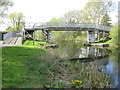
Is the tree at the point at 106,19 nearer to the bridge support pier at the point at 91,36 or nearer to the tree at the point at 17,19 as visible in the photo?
the bridge support pier at the point at 91,36

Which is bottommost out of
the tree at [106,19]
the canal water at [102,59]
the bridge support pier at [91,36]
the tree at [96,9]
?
the canal water at [102,59]

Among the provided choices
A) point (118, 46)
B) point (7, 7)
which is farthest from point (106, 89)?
point (7, 7)

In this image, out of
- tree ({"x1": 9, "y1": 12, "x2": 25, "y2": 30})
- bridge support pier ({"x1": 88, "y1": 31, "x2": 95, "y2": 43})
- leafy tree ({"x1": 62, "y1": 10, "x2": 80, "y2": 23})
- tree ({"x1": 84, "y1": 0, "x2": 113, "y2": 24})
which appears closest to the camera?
bridge support pier ({"x1": 88, "y1": 31, "x2": 95, "y2": 43})

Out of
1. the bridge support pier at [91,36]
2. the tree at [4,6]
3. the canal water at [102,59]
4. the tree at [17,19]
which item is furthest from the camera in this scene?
the tree at [17,19]

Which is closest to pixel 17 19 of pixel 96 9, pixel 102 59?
pixel 96 9

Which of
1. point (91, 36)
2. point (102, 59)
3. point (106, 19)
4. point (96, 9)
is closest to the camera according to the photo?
point (102, 59)

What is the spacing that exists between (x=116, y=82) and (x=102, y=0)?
35.3 m

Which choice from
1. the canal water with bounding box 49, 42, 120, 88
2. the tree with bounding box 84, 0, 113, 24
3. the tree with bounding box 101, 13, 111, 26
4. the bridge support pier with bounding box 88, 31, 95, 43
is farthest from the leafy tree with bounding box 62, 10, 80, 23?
the canal water with bounding box 49, 42, 120, 88

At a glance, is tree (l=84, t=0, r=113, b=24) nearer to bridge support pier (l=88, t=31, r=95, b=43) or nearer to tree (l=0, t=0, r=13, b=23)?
bridge support pier (l=88, t=31, r=95, b=43)

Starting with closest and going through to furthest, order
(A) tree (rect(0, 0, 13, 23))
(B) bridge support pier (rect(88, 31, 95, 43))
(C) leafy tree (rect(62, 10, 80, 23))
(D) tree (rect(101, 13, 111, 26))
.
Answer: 1. (A) tree (rect(0, 0, 13, 23))
2. (B) bridge support pier (rect(88, 31, 95, 43))
3. (D) tree (rect(101, 13, 111, 26))
4. (C) leafy tree (rect(62, 10, 80, 23))

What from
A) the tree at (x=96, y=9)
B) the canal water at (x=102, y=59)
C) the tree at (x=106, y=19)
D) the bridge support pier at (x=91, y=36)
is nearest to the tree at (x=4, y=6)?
the canal water at (x=102, y=59)

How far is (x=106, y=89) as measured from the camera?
6086 millimetres

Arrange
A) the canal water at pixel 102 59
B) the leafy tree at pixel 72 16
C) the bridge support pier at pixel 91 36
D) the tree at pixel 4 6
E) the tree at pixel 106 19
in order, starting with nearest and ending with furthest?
the canal water at pixel 102 59 < the tree at pixel 4 6 < the bridge support pier at pixel 91 36 < the tree at pixel 106 19 < the leafy tree at pixel 72 16

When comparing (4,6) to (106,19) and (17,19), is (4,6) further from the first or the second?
(106,19)
